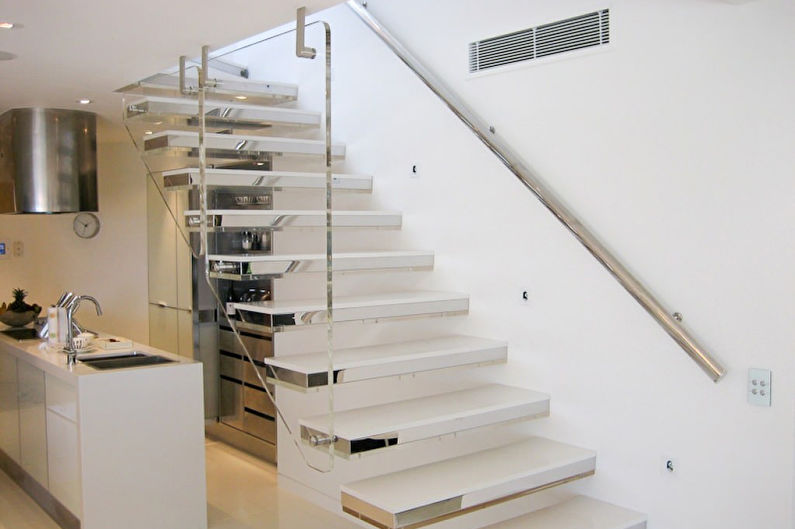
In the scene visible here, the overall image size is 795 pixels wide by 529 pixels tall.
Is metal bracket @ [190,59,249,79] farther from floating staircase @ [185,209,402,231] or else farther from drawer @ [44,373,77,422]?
drawer @ [44,373,77,422]

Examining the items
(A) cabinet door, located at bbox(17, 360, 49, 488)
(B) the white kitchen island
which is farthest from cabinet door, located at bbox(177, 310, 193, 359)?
(B) the white kitchen island

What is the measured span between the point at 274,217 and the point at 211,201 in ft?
1.42

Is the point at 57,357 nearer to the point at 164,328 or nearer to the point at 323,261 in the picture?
the point at 323,261

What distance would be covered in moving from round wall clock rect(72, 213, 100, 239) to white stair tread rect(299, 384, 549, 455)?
4.72 meters

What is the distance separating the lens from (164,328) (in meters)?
7.07

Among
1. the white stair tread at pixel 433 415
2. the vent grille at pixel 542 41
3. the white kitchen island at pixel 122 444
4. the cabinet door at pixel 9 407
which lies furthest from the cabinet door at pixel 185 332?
the vent grille at pixel 542 41

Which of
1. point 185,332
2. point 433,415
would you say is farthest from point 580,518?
point 185,332

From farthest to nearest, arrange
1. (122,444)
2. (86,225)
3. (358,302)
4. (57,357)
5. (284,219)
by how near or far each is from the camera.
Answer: (86,225) → (57,357) → (122,444) → (284,219) → (358,302)

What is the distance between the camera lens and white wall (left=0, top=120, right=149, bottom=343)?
24.0 feet

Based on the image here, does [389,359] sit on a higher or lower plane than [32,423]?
higher

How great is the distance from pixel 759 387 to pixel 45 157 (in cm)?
489

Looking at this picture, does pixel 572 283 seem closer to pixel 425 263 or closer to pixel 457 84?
pixel 425 263

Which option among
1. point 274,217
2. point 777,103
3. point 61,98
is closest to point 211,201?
point 274,217

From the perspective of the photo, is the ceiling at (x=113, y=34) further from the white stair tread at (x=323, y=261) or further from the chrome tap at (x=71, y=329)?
the chrome tap at (x=71, y=329)
